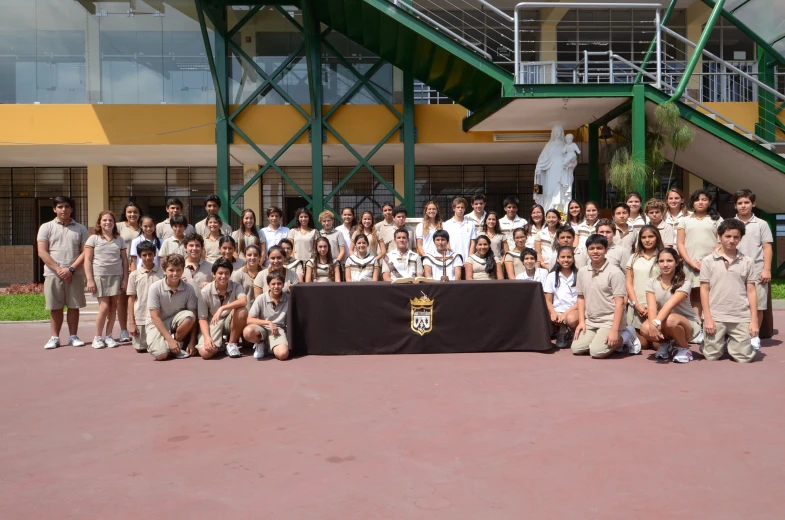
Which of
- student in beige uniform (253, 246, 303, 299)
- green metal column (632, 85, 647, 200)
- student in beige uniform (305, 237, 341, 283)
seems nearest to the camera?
student in beige uniform (253, 246, 303, 299)

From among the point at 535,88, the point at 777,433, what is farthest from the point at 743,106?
the point at 777,433

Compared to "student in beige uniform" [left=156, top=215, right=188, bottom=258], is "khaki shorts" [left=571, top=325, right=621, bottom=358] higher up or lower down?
lower down

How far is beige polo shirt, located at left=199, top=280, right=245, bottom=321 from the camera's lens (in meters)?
7.10

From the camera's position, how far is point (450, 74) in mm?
12125

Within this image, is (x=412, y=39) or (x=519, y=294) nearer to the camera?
(x=519, y=294)

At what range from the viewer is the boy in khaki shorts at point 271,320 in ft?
22.8

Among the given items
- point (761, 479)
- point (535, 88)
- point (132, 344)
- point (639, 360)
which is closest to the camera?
point (761, 479)

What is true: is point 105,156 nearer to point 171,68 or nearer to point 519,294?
point 171,68

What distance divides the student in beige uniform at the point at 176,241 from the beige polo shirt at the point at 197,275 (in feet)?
1.38

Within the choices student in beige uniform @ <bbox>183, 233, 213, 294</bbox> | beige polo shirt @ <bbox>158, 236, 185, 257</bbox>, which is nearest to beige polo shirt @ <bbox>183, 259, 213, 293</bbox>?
student in beige uniform @ <bbox>183, 233, 213, 294</bbox>

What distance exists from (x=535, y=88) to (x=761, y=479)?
8.53m

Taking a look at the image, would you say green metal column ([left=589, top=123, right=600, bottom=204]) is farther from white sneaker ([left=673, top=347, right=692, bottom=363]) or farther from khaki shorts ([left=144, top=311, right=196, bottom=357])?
khaki shorts ([left=144, top=311, right=196, bottom=357])

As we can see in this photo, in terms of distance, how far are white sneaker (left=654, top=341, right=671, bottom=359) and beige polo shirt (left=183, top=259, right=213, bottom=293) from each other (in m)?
4.73

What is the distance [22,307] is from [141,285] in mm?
6204
